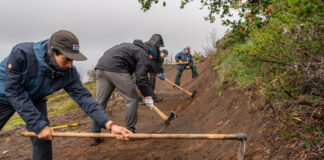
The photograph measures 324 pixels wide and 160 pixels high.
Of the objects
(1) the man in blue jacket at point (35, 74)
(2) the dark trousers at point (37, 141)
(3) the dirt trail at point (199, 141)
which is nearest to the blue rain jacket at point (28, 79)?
(1) the man in blue jacket at point (35, 74)

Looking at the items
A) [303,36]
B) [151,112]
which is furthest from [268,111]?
[151,112]

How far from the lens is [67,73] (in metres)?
2.92

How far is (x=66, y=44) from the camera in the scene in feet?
8.27

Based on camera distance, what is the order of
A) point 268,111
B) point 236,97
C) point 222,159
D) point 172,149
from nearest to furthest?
point 222,159 → point 268,111 → point 172,149 → point 236,97

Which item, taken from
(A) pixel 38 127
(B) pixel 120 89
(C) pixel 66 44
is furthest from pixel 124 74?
(A) pixel 38 127

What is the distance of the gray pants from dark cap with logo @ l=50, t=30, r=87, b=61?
5.30ft

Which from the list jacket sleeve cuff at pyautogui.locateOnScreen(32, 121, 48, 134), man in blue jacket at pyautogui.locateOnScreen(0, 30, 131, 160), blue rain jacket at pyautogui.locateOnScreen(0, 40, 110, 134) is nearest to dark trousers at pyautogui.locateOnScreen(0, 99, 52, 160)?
man in blue jacket at pyautogui.locateOnScreen(0, 30, 131, 160)

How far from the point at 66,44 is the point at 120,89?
184 centimetres

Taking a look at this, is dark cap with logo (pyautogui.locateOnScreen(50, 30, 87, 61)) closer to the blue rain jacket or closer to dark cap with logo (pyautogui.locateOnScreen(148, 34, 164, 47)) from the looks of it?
the blue rain jacket

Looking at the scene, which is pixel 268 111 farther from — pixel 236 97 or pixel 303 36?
pixel 303 36

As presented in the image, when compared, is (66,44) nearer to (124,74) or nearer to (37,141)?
(37,141)

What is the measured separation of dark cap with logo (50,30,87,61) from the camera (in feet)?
8.25

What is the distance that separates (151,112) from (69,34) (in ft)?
16.4

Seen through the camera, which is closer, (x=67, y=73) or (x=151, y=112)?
(x=67, y=73)
